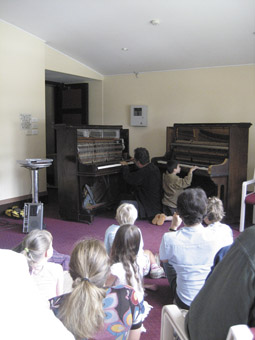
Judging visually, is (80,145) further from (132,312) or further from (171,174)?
(132,312)

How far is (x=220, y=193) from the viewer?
4.71m

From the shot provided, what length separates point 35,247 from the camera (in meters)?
2.04

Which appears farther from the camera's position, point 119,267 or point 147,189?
point 147,189

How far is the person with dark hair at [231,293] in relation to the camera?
0.92 metres

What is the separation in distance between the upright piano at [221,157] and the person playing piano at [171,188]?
0.18 m

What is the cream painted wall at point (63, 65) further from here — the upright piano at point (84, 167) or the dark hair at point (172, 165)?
the dark hair at point (172, 165)

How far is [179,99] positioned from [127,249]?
4314mm

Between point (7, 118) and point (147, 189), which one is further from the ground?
point (7, 118)

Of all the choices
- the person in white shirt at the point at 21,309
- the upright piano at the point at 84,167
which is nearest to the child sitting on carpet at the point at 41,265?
the person in white shirt at the point at 21,309

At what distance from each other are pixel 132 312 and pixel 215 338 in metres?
0.49

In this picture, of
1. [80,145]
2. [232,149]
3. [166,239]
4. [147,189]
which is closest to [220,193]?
[232,149]

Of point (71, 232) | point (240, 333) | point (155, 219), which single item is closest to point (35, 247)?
point (240, 333)

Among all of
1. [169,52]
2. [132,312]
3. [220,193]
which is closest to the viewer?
[132,312]

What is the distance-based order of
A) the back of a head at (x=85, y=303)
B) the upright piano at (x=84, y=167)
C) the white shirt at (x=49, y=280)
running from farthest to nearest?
the upright piano at (x=84, y=167)
the white shirt at (x=49, y=280)
the back of a head at (x=85, y=303)
